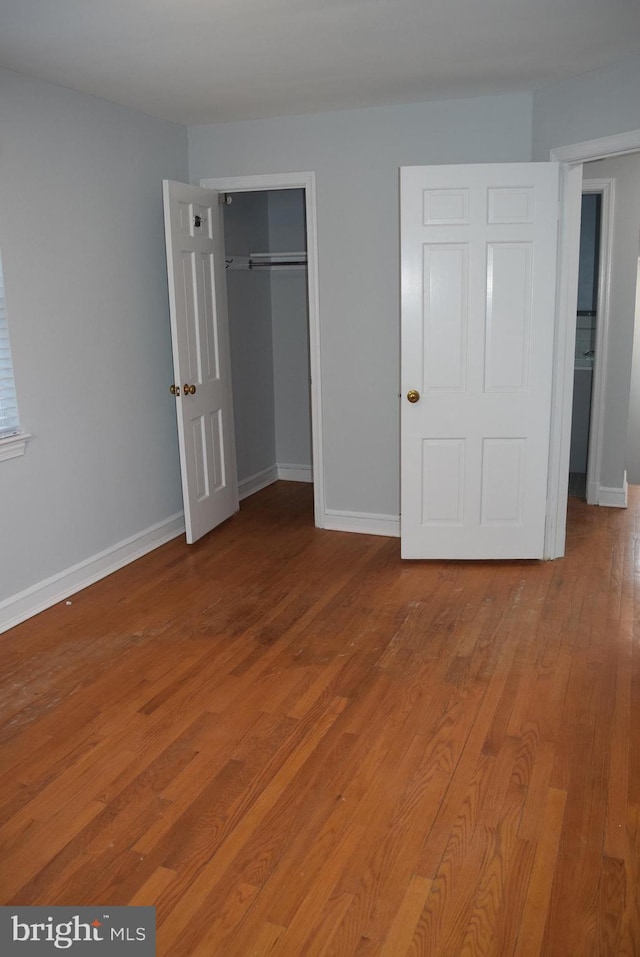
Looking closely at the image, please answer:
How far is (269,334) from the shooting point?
622cm

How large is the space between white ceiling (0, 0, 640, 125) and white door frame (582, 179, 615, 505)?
1322mm

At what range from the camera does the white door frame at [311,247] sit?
468cm

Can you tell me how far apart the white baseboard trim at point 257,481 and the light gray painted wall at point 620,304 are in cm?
252

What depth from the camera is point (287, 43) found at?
3199 millimetres

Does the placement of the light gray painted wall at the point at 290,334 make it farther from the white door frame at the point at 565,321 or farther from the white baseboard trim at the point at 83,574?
the white door frame at the point at 565,321

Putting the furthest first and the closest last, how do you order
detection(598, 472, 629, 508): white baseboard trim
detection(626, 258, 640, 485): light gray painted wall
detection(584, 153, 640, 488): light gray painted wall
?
1. detection(626, 258, 640, 485): light gray painted wall
2. detection(598, 472, 629, 508): white baseboard trim
3. detection(584, 153, 640, 488): light gray painted wall

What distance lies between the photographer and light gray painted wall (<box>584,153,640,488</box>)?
16.5 ft

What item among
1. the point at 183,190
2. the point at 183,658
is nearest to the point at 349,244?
the point at 183,190

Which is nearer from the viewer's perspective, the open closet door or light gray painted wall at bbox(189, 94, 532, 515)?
light gray painted wall at bbox(189, 94, 532, 515)

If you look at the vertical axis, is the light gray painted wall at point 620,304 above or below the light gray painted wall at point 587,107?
below

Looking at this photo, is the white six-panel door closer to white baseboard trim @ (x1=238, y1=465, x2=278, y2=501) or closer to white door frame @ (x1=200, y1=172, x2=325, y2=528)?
white door frame @ (x1=200, y1=172, x2=325, y2=528)

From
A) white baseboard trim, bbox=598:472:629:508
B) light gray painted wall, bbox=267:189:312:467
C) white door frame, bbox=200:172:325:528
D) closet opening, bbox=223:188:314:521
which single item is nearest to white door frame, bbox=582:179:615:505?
white baseboard trim, bbox=598:472:629:508

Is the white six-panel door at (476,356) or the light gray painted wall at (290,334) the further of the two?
the light gray painted wall at (290,334)

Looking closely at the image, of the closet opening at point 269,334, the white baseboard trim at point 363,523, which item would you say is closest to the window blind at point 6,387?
the white baseboard trim at point 363,523
